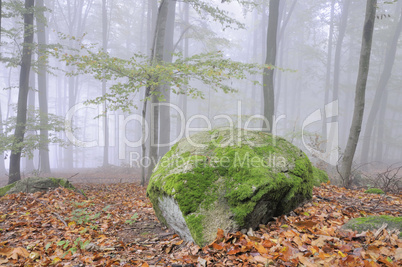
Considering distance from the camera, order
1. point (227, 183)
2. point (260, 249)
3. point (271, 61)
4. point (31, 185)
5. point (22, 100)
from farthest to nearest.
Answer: point (271, 61)
point (22, 100)
point (31, 185)
point (227, 183)
point (260, 249)

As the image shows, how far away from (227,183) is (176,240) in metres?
1.16

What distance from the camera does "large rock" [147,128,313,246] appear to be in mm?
3154

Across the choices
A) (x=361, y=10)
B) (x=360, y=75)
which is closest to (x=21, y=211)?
(x=360, y=75)

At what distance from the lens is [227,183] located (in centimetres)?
345

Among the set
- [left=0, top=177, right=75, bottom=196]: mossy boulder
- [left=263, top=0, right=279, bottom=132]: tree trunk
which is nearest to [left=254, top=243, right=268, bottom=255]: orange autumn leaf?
[left=0, top=177, right=75, bottom=196]: mossy boulder

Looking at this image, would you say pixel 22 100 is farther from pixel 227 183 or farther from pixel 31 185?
pixel 227 183

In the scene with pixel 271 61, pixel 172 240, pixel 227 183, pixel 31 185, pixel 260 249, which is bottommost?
pixel 31 185

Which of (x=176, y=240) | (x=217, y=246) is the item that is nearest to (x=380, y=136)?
(x=176, y=240)

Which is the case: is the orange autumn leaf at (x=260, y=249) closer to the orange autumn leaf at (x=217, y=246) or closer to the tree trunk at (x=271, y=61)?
the orange autumn leaf at (x=217, y=246)

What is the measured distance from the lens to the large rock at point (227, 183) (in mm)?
3154

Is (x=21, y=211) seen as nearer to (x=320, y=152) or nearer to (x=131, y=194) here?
(x=131, y=194)

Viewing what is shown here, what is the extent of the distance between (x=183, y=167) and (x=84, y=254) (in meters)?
1.78

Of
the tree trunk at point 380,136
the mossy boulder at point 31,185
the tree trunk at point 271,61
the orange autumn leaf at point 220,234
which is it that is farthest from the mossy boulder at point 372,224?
the tree trunk at point 380,136

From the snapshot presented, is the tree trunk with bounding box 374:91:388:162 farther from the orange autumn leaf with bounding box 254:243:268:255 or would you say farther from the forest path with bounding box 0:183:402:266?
the orange autumn leaf with bounding box 254:243:268:255
